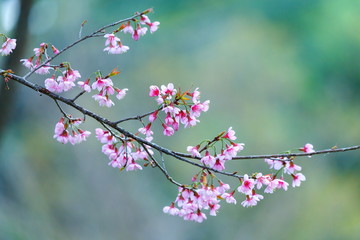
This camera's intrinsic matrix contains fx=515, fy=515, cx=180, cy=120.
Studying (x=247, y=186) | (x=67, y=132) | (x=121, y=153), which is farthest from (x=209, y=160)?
(x=67, y=132)

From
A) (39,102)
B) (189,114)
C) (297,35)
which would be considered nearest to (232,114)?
(297,35)

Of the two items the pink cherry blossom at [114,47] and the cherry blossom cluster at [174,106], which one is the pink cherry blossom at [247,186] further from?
the pink cherry blossom at [114,47]

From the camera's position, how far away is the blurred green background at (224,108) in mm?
6766

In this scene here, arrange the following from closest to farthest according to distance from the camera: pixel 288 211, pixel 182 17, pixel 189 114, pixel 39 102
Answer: pixel 189 114 → pixel 39 102 → pixel 288 211 → pixel 182 17

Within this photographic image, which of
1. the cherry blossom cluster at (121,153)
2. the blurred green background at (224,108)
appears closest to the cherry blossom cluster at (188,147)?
the cherry blossom cluster at (121,153)

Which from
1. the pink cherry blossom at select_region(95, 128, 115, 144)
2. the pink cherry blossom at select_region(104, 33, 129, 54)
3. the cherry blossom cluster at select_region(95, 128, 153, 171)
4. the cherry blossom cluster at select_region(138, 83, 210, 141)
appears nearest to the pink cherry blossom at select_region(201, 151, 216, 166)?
the cherry blossom cluster at select_region(138, 83, 210, 141)

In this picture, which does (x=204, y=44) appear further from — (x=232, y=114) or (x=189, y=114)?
(x=189, y=114)

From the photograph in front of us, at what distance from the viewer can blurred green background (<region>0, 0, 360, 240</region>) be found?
677 cm

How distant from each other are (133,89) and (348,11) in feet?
10.7

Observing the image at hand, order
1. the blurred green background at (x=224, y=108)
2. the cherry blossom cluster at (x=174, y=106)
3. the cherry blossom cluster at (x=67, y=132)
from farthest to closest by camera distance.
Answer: the blurred green background at (x=224, y=108), the cherry blossom cluster at (x=67, y=132), the cherry blossom cluster at (x=174, y=106)

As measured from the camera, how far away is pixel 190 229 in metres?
7.22

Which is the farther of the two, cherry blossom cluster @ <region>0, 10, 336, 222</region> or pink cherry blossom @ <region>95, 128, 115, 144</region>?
pink cherry blossom @ <region>95, 128, 115, 144</region>

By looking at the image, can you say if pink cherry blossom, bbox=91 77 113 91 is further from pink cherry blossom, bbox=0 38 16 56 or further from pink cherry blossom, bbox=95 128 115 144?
pink cherry blossom, bbox=0 38 16 56

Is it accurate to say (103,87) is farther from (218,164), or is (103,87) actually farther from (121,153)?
(218,164)
